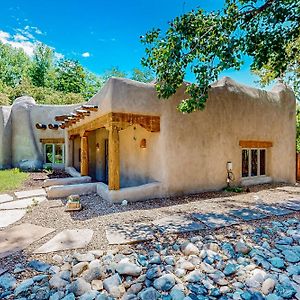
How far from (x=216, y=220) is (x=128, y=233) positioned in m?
2.03

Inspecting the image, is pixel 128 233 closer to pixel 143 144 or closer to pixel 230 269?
pixel 230 269

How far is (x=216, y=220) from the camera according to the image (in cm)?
508

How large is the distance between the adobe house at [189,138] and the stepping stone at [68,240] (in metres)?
2.16

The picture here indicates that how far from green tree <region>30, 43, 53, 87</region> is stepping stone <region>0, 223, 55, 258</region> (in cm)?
3570

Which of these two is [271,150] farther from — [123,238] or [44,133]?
[44,133]

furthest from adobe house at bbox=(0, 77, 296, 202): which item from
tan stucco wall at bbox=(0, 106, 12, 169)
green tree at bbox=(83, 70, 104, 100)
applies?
green tree at bbox=(83, 70, 104, 100)

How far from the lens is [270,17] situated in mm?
6828

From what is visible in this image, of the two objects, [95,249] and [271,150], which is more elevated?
[271,150]

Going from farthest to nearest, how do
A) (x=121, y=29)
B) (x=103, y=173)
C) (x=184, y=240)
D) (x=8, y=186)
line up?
(x=121, y=29) → (x=103, y=173) → (x=8, y=186) → (x=184, y=240)

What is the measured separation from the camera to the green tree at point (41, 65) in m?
35.4

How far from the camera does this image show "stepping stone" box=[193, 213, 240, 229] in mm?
4832

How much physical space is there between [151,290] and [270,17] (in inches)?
311

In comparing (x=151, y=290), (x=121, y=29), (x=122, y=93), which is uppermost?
(x=121, y=29)

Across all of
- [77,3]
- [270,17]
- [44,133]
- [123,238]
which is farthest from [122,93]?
[44,133]
